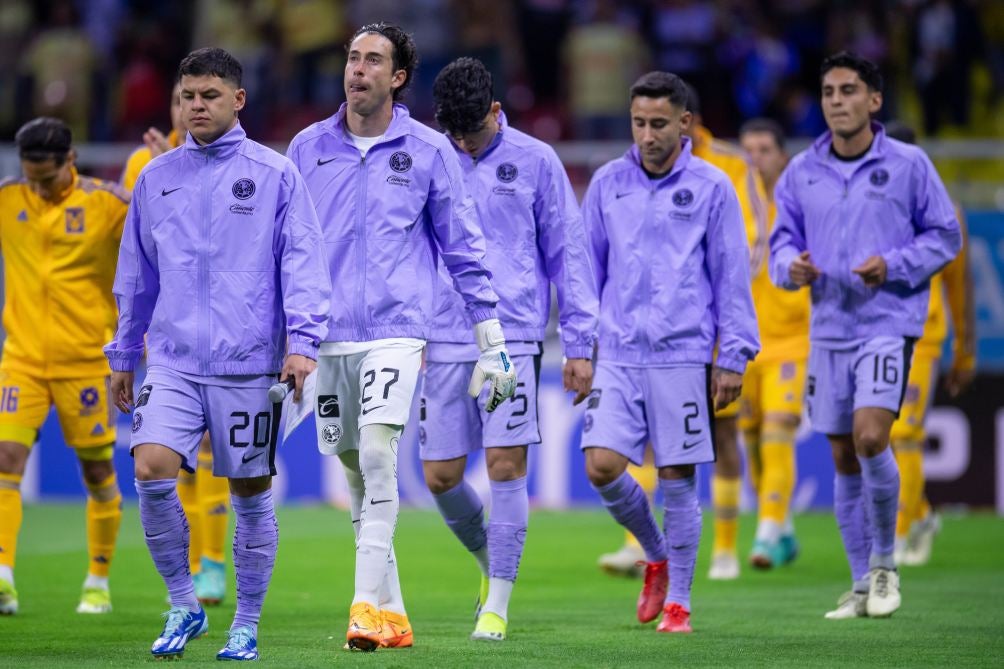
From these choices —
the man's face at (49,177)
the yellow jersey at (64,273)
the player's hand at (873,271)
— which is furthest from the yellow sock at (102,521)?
the player's hand at (873,271)

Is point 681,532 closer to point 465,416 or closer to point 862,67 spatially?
point 465,416

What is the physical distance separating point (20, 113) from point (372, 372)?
13.0 m

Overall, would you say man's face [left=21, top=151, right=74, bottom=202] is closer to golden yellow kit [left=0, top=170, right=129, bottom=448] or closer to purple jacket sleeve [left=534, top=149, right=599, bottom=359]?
golden yellow kit [left=0, top=170, right=129, bottom=448]

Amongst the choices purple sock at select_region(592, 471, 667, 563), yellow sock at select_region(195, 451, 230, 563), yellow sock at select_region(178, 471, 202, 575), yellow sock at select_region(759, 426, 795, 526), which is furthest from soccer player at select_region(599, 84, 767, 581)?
yellow sock at select_region(178, 471, 202, 575)

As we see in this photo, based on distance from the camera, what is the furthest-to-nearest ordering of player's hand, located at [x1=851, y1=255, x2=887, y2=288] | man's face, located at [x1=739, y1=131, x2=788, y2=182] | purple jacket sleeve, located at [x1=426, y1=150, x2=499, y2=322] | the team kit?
man's face, located at [x1=739, y1=131, x2=788, y2=182] < player's hand, located at [x1=851, y1=255, x2=887, y2=288] < purple jacket sleeve, located at [x1=426, y1=150, x2=499, y2=322] < the team kit

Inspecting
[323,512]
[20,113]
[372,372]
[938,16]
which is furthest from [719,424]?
[20,113]

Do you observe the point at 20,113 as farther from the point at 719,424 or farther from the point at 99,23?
the point at 719,424

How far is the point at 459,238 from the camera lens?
7352mm

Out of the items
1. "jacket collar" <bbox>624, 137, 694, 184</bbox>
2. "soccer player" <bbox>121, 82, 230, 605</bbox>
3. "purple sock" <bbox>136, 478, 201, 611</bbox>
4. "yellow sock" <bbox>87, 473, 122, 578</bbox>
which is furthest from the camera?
"soccer player" <bbox>121, 82, 230, 605</bbox>

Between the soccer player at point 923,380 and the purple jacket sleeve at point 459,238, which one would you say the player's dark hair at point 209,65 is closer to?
the purple jacket sleeve at point 459,238

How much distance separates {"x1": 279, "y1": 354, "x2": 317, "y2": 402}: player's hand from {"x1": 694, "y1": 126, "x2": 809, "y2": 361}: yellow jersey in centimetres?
517

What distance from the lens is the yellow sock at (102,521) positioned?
30.1 feet

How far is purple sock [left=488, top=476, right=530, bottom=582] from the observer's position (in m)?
7.71

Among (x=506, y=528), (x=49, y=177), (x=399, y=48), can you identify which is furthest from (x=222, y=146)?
(x=49, y=177)
